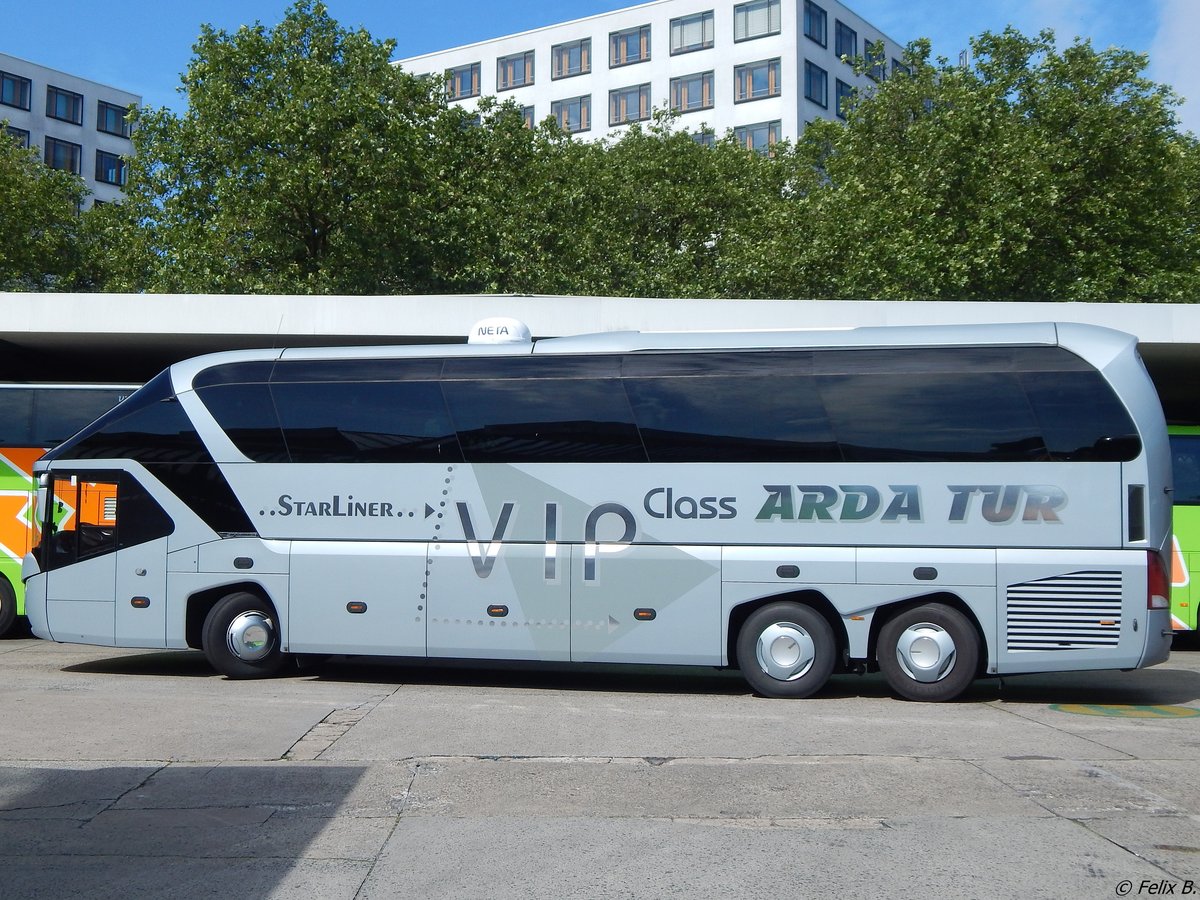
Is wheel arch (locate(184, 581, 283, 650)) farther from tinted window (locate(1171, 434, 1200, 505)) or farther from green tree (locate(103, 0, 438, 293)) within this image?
green tree (locate(103, 0, 438, 293))

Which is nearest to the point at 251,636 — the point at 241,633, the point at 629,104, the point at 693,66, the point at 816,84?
the point at 241,633

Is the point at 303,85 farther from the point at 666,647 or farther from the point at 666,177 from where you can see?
the point at 666,647

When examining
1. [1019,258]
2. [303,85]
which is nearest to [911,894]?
[1019,258]

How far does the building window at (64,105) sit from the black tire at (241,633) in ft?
221

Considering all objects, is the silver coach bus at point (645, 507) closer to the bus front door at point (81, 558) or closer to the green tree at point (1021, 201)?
the bus front door at point (81, 558)

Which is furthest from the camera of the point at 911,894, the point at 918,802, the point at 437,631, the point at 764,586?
the point at 437,631

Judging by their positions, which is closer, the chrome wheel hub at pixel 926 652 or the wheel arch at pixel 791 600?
the chrome wheel hub at pixel 926 652

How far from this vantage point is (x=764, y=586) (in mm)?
11500

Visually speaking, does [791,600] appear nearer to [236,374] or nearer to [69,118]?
[236,374]

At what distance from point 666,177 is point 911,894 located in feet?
131

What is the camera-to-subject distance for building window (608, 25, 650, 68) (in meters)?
63.3

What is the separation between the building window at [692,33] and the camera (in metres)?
60.9

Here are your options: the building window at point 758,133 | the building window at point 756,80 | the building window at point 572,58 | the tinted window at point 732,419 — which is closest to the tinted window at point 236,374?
the tinted window at point 732,419

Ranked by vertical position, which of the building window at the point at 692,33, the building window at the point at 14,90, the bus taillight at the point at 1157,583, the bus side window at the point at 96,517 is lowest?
the bus taillight at the point at 1157,583
